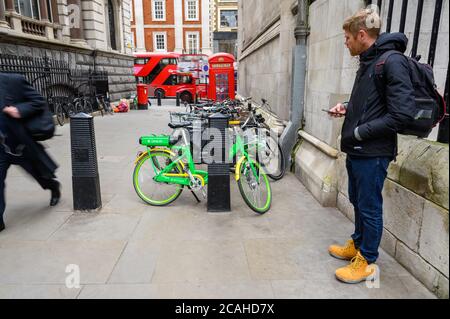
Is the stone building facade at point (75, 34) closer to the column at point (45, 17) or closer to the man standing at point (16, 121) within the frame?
the column at point (45, 17)

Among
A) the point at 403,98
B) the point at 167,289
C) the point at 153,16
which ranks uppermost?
the point at 153,16

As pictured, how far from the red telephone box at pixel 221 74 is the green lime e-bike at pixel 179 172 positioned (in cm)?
1288

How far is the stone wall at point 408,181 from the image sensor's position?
8.30ft

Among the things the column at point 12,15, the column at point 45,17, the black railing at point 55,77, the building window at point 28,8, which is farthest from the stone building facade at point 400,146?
the building window at point 28,8

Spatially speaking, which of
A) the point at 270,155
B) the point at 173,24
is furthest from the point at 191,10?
the point at 270,155

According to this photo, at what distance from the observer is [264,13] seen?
1055 cm

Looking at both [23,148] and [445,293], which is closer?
[445,293]

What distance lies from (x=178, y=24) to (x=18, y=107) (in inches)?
1782

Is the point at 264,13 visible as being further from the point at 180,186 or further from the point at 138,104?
the point at 138,104

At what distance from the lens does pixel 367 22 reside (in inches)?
96.8

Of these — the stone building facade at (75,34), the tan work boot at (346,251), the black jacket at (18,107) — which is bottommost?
the tan work boot at (346,251)

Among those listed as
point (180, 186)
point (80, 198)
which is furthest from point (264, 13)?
point (80, 198)

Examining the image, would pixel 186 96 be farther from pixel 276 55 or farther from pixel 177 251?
pixel 177 251

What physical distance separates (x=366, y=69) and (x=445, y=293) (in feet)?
5.72
